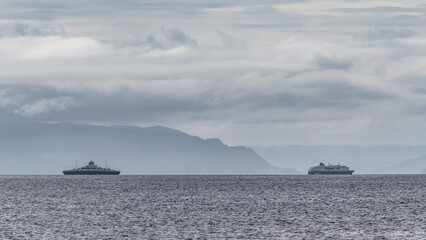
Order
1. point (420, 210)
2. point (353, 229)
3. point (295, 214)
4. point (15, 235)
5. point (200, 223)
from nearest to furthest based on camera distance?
point (15, 235), point (353, 229), point (200, 223), point (295, 214), point (420, 210)

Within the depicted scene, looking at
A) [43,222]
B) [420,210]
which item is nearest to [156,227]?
[43,222]

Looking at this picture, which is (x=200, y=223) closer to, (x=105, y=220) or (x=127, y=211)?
(x=105, y=220)

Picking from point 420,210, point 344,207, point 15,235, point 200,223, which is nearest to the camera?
point 15,235

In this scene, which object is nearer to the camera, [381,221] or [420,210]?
[381,221]

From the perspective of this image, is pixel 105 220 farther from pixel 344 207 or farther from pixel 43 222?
pixel 344 207

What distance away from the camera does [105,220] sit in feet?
433

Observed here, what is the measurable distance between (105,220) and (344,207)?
53.1 meters

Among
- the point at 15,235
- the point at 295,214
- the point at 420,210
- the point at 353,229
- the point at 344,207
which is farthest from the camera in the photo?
the point at 344,207

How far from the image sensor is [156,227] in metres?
119

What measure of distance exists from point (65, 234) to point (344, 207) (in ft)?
230

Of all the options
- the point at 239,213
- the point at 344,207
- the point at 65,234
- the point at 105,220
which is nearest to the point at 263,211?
the point at 239,213

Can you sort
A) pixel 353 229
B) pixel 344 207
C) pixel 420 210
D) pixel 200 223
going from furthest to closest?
pixel 344 207 → pixel 420 210 → pixel 200 223 → pixel 353 229

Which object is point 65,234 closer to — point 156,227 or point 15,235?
point 15,235

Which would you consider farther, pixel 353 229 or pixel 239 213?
pixel 239 213
